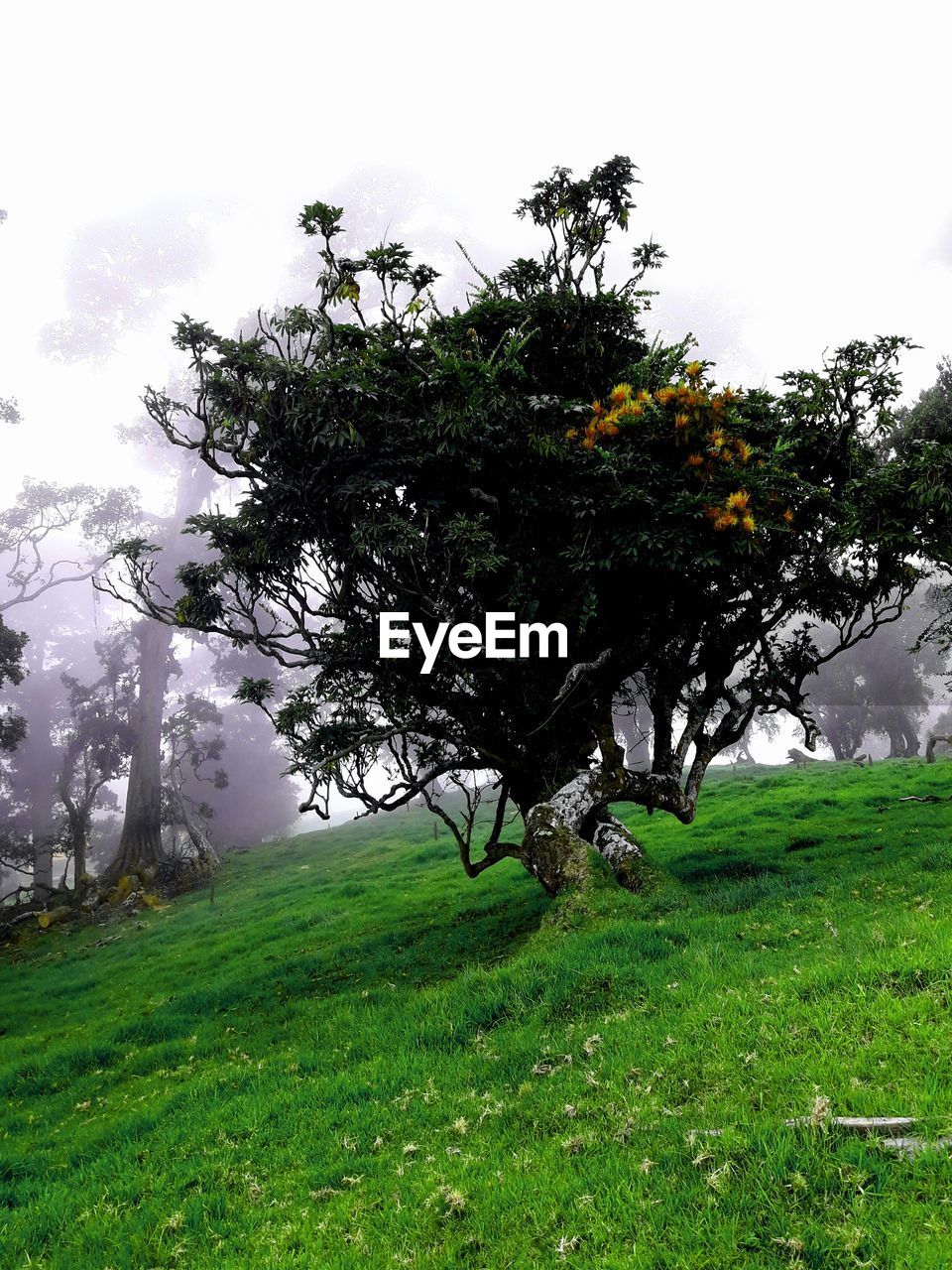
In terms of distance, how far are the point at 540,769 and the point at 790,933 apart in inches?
258

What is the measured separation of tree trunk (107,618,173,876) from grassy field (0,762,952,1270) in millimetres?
29458

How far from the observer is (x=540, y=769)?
15.3 m

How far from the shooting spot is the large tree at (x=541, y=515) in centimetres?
1223

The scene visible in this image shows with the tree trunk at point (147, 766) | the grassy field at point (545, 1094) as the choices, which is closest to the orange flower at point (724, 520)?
the grassy field at point (545, 1094)

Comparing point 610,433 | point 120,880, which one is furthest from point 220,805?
point 610,433

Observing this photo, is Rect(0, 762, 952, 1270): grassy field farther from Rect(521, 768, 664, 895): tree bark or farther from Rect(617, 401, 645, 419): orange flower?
Rect(617, 401, 645, 419): orange flower

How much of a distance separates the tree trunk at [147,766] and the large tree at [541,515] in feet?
108

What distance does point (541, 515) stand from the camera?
45.0 feet

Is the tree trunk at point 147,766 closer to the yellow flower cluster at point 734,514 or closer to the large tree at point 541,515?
the large tree at point 541,515

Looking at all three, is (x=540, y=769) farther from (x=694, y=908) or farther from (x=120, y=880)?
(x=120, y=880)

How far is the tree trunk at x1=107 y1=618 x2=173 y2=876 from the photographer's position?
42.4 metres

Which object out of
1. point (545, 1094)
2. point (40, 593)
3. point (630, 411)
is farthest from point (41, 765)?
point (545, 1094)

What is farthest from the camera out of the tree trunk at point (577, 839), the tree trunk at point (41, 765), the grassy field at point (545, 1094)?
the tree trunk at point (41, 765)

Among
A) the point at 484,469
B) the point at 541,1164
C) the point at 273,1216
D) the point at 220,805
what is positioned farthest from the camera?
the point at 220,805
